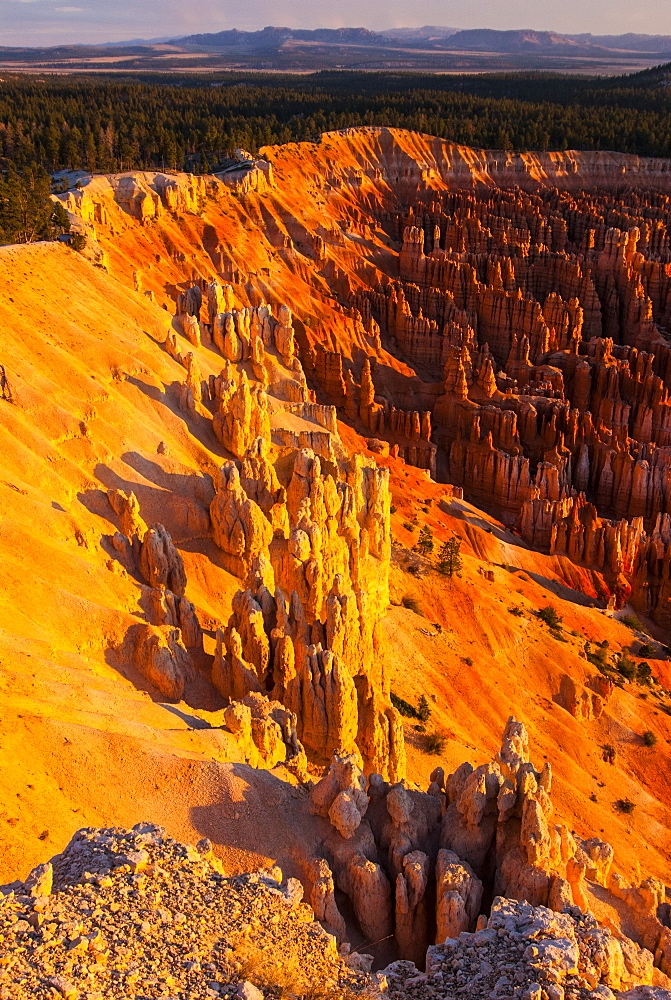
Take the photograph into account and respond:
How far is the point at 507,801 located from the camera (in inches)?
615

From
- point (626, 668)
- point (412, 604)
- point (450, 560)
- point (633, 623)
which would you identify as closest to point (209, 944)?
point (412, 604)

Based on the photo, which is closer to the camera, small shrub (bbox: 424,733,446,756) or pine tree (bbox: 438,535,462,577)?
small shrub (bbox: 424,733,446,756)

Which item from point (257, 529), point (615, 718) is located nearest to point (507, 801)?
point (257, 529)

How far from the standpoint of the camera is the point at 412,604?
33.8 m

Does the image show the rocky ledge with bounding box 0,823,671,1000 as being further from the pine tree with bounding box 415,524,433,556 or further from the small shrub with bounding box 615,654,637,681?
the pine tree with bounding box 415,524,433,556

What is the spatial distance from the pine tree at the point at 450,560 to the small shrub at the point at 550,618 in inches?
158

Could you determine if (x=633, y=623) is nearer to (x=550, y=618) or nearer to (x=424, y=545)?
(x=550, y=618)

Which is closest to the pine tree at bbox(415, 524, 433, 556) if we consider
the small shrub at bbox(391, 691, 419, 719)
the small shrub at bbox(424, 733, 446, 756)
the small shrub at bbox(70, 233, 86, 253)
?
the small shrub at bbox(391, 691, 419, 719)

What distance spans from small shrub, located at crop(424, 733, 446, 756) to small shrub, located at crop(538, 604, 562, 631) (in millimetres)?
12370

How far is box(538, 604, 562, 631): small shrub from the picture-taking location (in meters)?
36.2

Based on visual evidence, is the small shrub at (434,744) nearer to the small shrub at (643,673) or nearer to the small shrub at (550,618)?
the small shrub at (550,618)

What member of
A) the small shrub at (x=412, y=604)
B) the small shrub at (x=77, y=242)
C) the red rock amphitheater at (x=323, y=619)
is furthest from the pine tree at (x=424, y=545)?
the small shrub at (x=77, y=242)

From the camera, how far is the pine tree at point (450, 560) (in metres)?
36.4

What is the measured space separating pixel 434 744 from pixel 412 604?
935 cm
